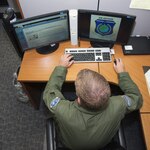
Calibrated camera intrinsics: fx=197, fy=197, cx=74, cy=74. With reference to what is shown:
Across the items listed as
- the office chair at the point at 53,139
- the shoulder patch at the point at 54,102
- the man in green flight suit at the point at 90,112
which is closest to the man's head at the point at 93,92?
the man in green flight suit at the point at 90,112

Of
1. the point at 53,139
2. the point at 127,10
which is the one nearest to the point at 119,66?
the point at 127,10

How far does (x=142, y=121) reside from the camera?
1336 millimetres

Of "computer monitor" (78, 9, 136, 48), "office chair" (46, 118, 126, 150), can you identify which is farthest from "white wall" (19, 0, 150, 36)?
"office chair" (46, 118, 126, 150)

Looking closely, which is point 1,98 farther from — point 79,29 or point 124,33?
point 124,33

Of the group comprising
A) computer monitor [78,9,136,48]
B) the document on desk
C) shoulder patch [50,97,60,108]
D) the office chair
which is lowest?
the office chair

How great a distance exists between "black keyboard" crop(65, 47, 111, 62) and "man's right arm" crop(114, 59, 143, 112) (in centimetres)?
12

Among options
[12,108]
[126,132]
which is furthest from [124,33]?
[12,108]

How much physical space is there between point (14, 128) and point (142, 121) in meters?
1.31

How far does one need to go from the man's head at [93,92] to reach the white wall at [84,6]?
811mm

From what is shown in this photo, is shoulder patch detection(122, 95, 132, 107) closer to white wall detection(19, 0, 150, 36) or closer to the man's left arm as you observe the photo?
the man's left arm

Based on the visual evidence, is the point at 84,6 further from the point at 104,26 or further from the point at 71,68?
the point at 71,68

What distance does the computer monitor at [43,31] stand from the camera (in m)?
1.46

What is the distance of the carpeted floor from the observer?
194 centimetres

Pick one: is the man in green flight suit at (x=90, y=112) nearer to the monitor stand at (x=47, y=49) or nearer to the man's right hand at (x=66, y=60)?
the man's right hand at (x=66, y=60)
